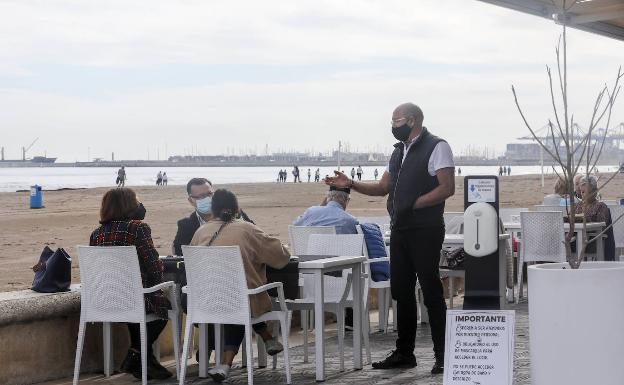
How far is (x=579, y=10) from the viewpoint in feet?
34.4

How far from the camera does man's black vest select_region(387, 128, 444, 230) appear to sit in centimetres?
675

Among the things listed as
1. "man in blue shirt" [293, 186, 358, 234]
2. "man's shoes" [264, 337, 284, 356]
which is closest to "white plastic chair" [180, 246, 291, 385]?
"man's shoes" [264, 337, 284, 356]

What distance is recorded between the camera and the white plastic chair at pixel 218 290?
20.5 feet

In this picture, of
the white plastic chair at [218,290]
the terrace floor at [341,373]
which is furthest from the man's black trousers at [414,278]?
the white plastic chair at [218,290]

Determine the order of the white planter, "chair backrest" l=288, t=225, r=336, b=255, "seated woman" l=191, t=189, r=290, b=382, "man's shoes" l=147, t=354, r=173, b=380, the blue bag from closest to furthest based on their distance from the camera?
the white planter < "seated woman" l=191, t=189, r=290, b=382 < "man's shoes" l=147, t=354, r=173, b=380 < the blue bag < "chair backrest" l=288, t=225, r=336, b=255

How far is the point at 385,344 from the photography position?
8188 mm

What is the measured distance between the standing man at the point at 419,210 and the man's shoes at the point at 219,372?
3.37 ft

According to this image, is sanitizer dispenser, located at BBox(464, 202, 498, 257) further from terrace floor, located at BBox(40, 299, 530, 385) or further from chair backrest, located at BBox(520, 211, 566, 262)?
chair backrest, located at BBox(520, 211, 566, 262)

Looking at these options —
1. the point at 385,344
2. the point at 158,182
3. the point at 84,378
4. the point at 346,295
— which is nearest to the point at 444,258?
the point at 385,344

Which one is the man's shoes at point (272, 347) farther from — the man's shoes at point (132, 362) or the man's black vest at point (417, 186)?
the man's black vest at point (417, 186)

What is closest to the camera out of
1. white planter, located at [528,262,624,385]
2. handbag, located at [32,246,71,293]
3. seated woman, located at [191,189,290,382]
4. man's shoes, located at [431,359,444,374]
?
white planter, located at [528,262,624,385]

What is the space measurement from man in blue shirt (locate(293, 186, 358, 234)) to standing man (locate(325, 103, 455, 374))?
1660mm

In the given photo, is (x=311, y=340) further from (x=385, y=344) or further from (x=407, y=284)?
(x=407, y=284)

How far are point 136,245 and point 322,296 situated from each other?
1.19 m
